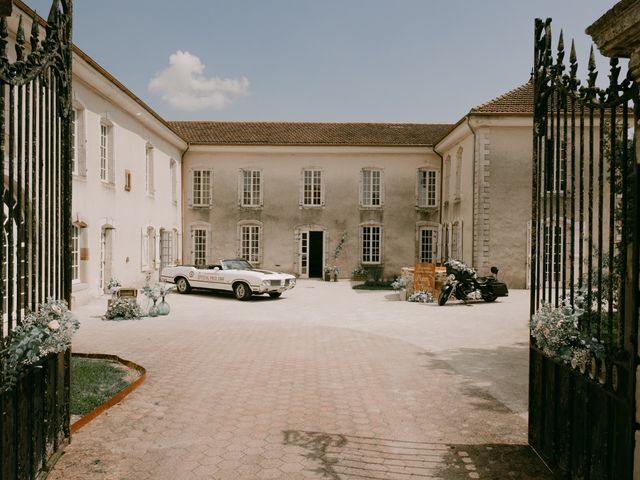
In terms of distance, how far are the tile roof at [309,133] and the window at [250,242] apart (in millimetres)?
4055

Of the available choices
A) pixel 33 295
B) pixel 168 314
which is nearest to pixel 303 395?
pixel 33 295

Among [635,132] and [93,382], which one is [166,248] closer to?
[93,382]

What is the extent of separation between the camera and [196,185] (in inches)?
989

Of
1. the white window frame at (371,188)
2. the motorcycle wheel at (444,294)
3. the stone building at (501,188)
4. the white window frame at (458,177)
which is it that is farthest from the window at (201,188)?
the motorcycle wheel at (444,294)

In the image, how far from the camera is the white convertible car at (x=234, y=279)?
53.2 ft

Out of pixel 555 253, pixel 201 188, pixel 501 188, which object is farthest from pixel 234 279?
pixel 555 253

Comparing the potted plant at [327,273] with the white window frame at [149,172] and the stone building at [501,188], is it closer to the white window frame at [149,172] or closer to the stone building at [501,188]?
the stone building at [501,188]

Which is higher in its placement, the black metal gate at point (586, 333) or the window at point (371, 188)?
the window at point (371, 188)

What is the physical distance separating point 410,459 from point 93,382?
13.7 ft

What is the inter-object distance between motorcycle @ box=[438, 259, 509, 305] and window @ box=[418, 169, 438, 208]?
9099 mm

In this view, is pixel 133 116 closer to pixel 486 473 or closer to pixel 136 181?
pixel 136 181

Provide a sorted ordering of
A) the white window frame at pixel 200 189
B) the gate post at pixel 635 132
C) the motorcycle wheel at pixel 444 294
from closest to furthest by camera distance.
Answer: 1. the gate post at pixel 635 132
2. the motorcycle wheel at pixel 444 294
3. the white window frame at pixel 200 189

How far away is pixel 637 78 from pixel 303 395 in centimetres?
472

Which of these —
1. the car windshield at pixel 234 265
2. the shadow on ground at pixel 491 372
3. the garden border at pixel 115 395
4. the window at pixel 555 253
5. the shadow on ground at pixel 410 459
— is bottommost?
the shadow on ground at pixel 491 372
